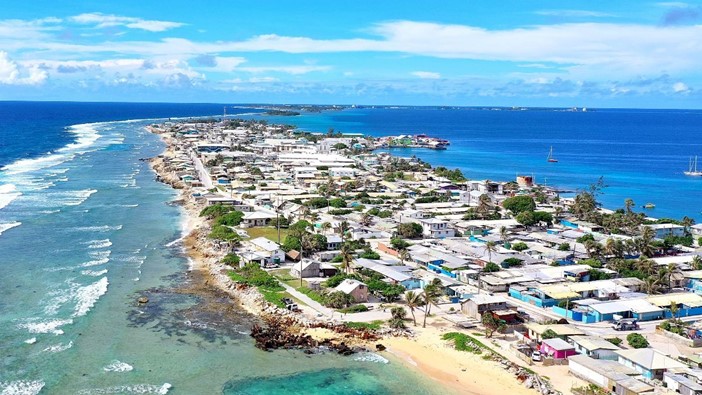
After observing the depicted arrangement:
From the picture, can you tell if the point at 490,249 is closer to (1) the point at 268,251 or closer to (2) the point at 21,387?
(1) the point at 268,251

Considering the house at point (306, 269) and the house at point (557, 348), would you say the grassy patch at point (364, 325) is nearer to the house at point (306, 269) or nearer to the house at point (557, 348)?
the house at point (557, 348)

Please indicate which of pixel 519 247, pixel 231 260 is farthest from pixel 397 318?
pixel 519 247

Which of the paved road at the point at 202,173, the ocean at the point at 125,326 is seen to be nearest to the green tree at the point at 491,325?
the ocean at the point at 125,326

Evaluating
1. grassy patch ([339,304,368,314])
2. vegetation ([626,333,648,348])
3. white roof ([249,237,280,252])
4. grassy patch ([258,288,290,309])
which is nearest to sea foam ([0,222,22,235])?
white roof ([249,237,280,252])

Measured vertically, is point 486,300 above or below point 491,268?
above

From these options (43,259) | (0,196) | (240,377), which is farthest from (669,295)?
(0,196)
